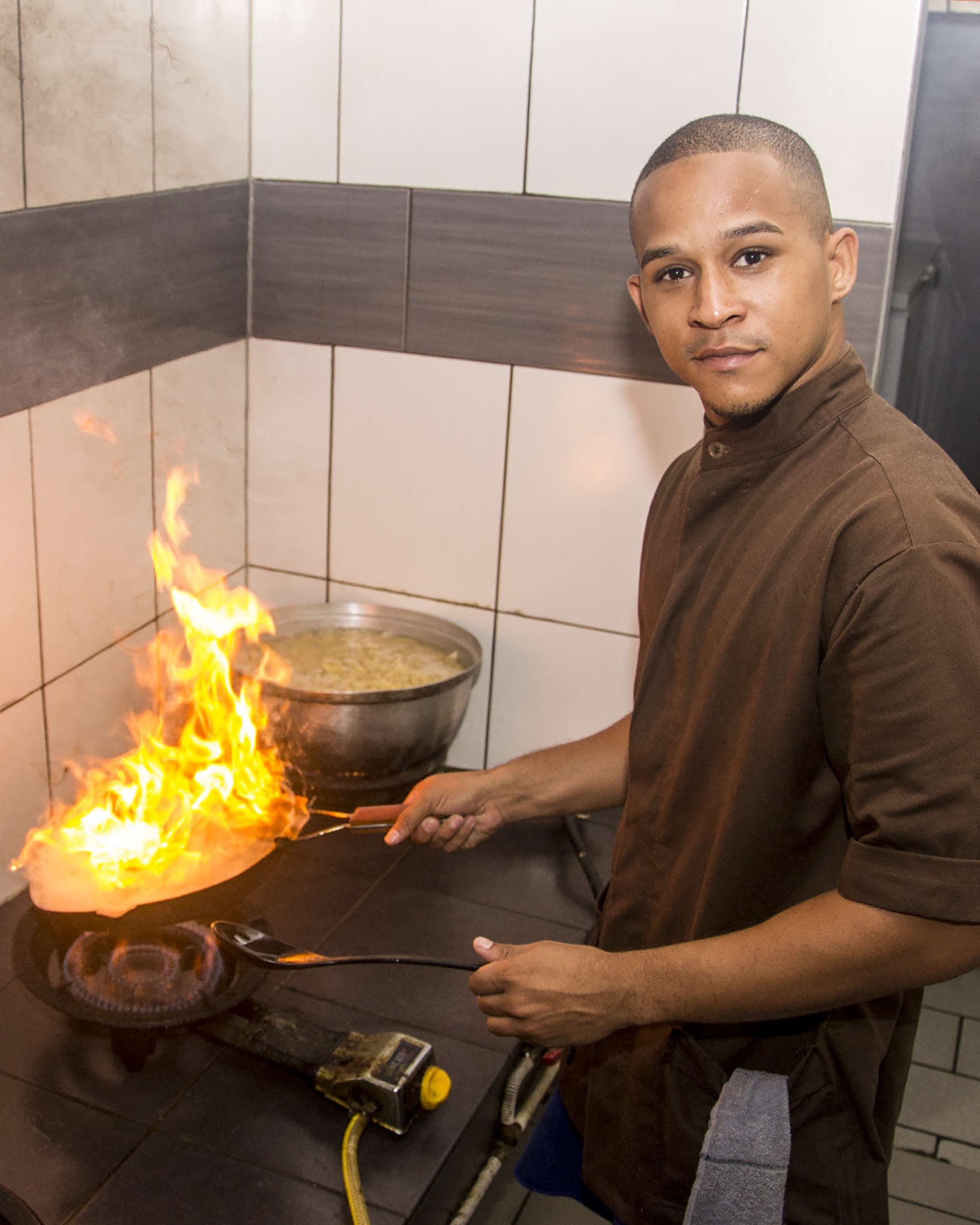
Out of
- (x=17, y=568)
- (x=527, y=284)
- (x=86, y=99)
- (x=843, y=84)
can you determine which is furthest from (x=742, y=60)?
(x=17, y=568)

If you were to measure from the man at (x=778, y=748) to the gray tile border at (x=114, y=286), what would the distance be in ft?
2.82

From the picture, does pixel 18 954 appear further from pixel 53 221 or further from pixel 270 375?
pixel 270 375

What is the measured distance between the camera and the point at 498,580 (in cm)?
229

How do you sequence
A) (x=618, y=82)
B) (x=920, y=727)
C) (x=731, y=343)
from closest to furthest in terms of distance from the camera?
(x=920, y=727)
(x=731, y=343)
(x=618, y=82)

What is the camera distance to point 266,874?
158 cm

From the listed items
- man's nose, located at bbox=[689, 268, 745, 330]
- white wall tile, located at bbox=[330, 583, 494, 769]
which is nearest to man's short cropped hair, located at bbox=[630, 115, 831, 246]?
man's nose, located at bbox=[689, 268, 745, 330]

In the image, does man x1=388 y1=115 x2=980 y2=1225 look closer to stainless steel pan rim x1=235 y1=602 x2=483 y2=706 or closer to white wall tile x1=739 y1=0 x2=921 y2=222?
white wall tile x1=739 y1=0 x2=921 y2=222

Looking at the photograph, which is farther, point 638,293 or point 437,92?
point 437,92

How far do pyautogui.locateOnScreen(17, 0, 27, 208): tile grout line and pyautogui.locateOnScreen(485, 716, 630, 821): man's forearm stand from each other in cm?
104

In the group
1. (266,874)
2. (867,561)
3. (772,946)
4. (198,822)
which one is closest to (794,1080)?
(772,946)

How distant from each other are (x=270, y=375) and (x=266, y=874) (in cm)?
112

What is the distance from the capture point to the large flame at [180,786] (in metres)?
1.54

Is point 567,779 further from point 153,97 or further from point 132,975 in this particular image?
point 153,97

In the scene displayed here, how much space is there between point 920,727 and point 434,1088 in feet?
2.88
